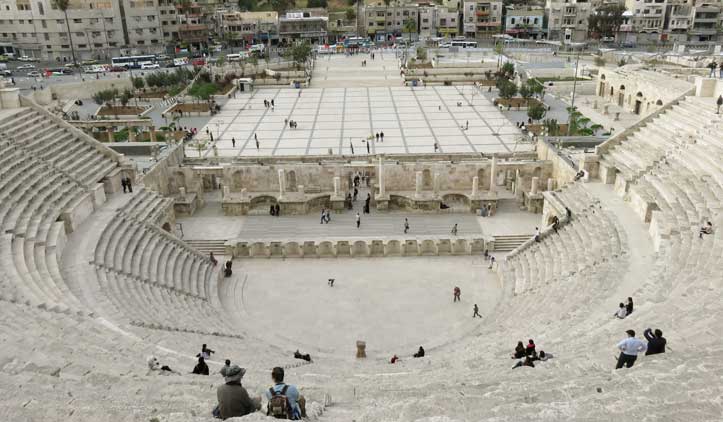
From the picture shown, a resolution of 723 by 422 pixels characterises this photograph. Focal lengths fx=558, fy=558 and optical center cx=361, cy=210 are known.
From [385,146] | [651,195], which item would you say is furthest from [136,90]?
[651,195]

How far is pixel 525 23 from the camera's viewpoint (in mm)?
110500

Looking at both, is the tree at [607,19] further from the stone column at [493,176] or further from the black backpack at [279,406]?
the black backpack at [279,406]

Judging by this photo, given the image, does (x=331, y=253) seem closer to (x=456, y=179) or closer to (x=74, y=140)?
(x=456, y=179)

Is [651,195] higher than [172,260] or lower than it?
higher

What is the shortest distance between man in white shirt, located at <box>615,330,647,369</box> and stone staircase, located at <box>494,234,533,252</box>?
54.0 feet

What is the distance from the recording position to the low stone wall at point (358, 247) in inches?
1073

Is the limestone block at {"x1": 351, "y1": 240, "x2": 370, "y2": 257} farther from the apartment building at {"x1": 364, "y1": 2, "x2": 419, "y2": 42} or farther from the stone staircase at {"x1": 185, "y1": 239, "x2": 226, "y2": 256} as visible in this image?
the apartment building at {"x1": 364, "y1": 2, "x2": 419, "y2": 42}

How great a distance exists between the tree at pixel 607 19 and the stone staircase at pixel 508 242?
89.3 metres

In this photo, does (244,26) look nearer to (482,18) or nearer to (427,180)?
(482,18)

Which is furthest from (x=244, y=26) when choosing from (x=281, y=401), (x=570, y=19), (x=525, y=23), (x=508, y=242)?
(x=281, y=401)

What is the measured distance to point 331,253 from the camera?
2752 cm

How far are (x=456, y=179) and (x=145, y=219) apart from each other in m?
18.0

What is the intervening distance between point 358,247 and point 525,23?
97.4 meters

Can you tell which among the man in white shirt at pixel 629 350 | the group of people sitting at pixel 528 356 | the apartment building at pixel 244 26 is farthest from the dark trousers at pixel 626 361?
the apartment building at pixel 244 26
